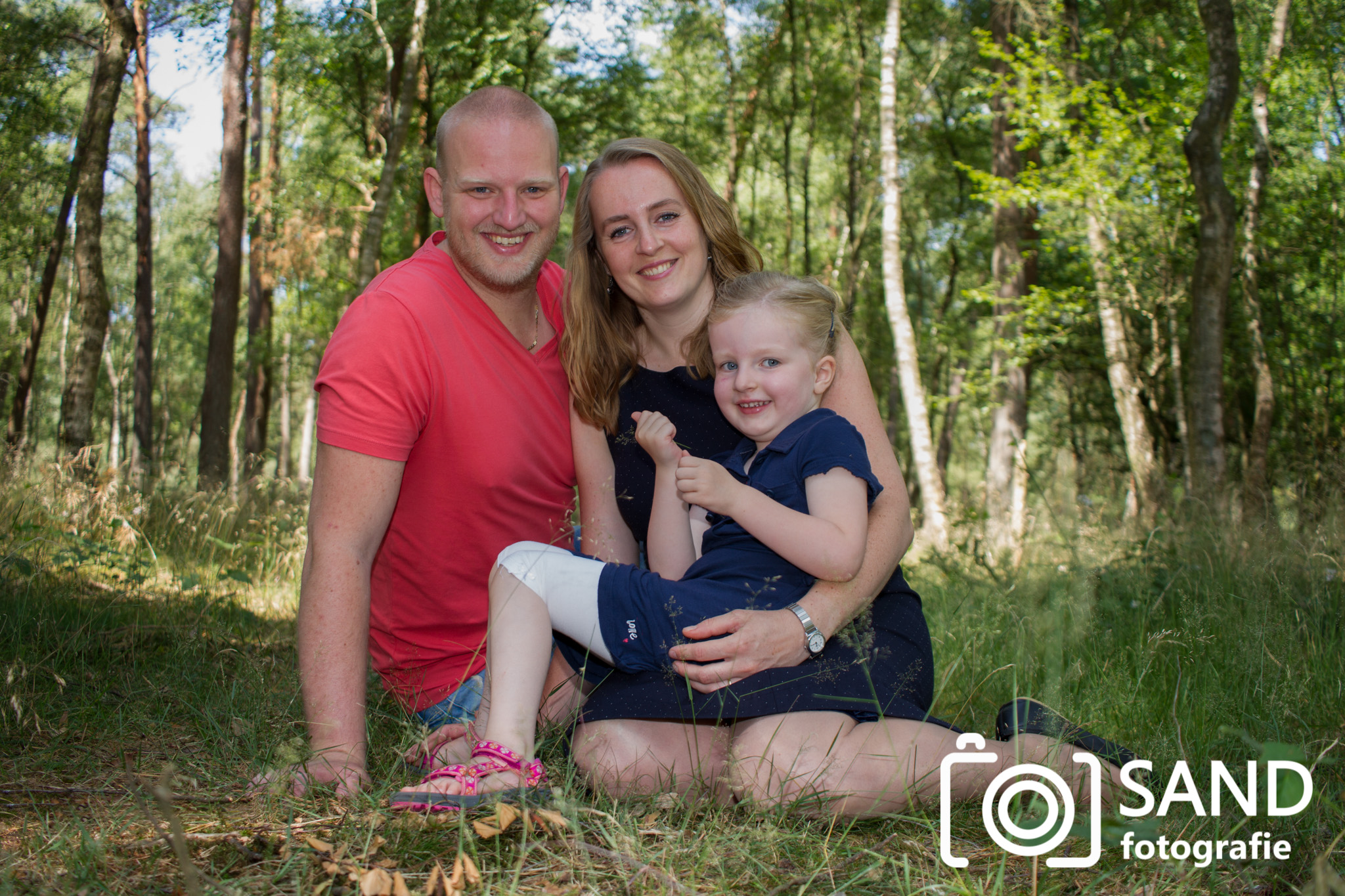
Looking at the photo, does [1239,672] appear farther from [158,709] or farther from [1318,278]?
[1318,278]

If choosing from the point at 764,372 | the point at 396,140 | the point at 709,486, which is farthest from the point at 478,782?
the point at 396,140

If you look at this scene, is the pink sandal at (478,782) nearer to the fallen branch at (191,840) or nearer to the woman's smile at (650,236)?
the fallen branch at (191,840)

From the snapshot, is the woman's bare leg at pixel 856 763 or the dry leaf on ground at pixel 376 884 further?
the woman's bare leg at pixel 856 763

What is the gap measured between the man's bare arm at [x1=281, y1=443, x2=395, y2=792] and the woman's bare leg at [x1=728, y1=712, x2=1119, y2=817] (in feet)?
3.32

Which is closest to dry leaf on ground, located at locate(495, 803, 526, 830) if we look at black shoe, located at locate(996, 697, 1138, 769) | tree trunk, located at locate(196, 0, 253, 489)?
black shoe, located at locate(996, 697, 1138, 769)

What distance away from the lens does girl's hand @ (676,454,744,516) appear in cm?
244

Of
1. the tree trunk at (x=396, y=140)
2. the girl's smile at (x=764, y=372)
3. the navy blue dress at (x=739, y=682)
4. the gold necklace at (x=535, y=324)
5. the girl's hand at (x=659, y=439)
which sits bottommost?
the navy blue dress at (x=739, y=682)

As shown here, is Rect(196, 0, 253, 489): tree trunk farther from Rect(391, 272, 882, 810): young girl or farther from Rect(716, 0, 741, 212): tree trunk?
Rect(391, 272, 882, 810): young girl

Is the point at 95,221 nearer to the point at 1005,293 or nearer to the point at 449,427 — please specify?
the point at 449,427

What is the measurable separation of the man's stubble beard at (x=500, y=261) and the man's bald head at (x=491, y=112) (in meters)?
0.27

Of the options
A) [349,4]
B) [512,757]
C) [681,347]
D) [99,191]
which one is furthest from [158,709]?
[349,4]

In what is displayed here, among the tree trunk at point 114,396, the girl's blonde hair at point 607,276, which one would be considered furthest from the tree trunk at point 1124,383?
the tree trunk at point 114,396

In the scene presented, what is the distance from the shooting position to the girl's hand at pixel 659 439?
2803 mm

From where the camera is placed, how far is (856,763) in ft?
7.28
